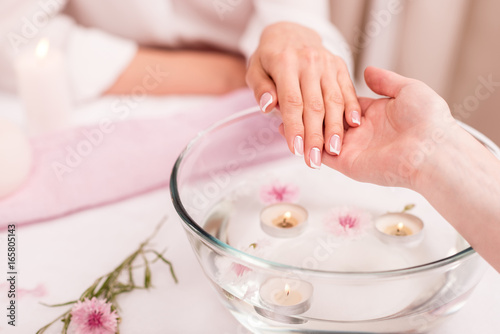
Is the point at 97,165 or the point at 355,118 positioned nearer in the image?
the point at 355,118

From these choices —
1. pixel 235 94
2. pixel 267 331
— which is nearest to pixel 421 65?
pixel 235 94

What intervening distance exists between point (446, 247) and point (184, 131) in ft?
1.56

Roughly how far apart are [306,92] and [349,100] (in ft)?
0.19

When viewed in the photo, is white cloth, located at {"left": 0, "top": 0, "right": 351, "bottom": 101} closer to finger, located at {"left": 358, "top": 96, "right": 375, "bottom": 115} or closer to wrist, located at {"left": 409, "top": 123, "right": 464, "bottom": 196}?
finger, located at {"left": 358, "top": 96, "right": 375, "bottom": 115}

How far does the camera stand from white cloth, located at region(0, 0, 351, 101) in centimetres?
104

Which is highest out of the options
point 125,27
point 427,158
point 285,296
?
point 427,158

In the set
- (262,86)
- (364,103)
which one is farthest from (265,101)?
(364,103)

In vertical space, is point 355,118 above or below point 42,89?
above

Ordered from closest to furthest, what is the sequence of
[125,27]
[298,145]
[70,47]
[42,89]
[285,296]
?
1. [285,296]
2. [298,145]
3. [42,89]
4. [70,47]
5. [125,27]

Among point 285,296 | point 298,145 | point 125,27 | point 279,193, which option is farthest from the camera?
point 125,27

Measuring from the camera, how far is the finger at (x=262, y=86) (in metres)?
0.68

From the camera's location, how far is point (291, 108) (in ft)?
2.10

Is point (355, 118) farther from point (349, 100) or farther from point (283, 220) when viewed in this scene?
point (283, 220)

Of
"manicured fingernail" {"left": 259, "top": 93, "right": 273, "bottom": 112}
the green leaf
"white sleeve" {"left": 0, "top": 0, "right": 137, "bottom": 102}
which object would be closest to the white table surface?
the green leaf
